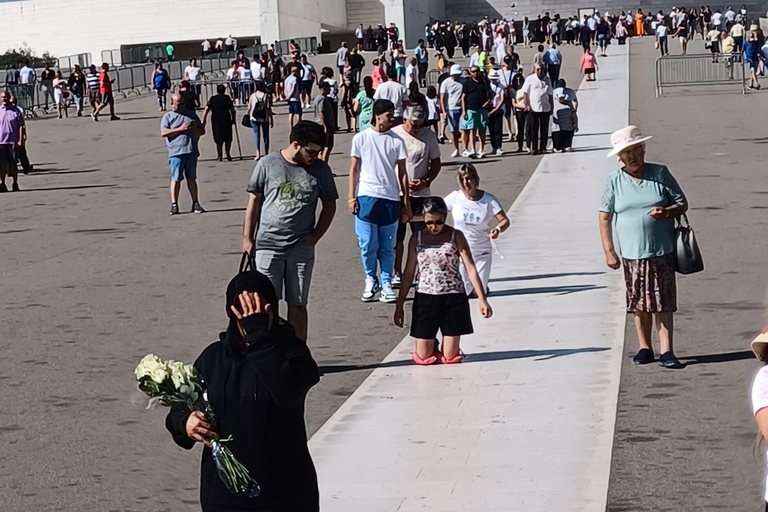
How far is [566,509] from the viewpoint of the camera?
20.5ft

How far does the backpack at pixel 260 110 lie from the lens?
25.0 m

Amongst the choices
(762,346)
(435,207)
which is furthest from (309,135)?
(762,346)

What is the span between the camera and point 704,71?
1540 inches

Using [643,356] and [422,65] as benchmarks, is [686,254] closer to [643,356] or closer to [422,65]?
[643,356]

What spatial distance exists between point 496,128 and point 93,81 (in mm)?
21029

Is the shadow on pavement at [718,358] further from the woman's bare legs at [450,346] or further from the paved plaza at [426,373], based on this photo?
the woman's bare legs at [450,346]

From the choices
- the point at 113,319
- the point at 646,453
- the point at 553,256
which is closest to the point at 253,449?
the point at 646,453

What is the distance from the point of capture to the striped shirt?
1619 inches

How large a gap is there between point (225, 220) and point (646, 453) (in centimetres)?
1127

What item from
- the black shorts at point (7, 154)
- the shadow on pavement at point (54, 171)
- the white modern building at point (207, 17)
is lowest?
the shadow on pavement at point (54, 171)

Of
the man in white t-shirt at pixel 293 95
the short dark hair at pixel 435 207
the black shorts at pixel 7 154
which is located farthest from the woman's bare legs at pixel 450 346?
the man in white t-shirt at pixel 293 95

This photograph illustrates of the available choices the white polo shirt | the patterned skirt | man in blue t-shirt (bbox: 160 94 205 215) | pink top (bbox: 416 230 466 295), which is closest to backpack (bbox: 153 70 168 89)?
the white polo shirt

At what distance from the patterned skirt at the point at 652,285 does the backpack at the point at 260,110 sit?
54.8ft

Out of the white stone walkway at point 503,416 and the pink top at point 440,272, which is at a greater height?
the pink top at point 440,272
